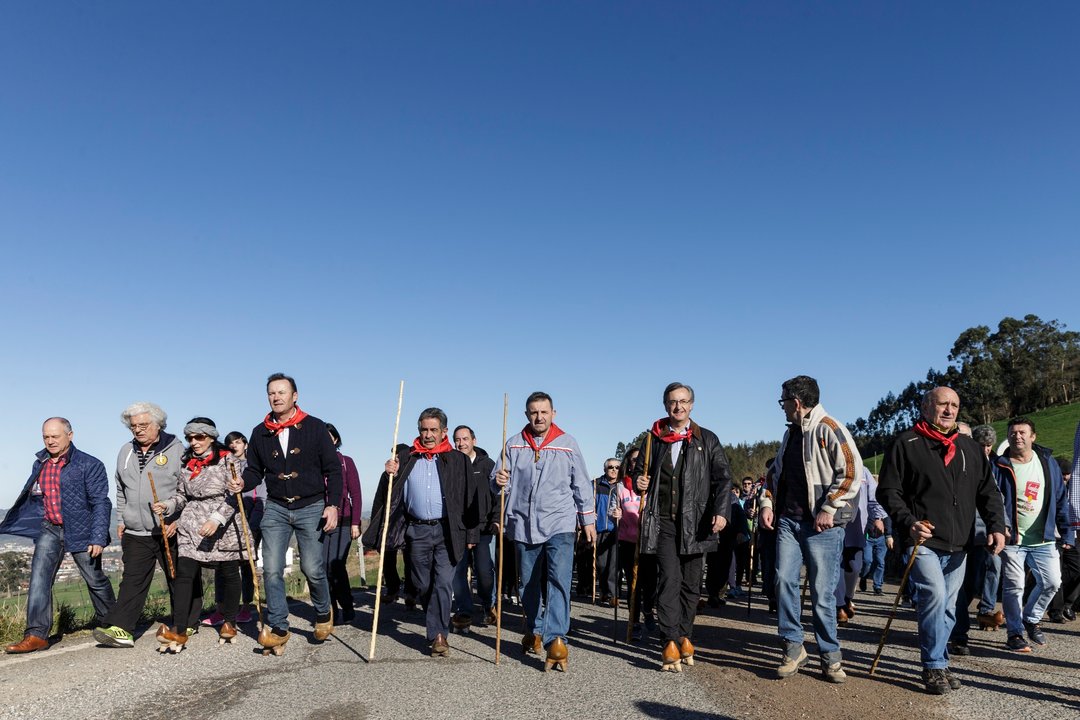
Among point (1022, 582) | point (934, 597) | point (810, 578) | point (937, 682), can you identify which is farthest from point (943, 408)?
point (1022, 582)

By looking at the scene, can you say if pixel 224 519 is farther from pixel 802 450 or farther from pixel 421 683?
pixel 802 450

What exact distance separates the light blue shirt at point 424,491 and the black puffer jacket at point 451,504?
0.05 metres

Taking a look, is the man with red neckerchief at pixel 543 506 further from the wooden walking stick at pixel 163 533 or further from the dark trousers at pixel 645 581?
the wooden walking stick at pixel 163 533

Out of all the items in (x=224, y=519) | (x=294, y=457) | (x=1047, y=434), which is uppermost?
(x=1047, y=434)

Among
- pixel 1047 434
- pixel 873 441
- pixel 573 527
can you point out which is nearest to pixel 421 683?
pixel 573 527

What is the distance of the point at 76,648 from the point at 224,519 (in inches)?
63.1

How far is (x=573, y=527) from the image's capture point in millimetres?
6891

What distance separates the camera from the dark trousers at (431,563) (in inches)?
279

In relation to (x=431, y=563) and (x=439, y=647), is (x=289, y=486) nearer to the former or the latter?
(x=431, y=563)

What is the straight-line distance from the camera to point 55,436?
7.40m

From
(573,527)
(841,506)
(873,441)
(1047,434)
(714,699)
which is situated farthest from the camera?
(873,441)

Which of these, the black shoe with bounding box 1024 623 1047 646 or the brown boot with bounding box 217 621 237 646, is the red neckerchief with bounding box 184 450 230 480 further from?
the black shoe with bounding box 1024 623 1047 646

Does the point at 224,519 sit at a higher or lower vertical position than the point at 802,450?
lower

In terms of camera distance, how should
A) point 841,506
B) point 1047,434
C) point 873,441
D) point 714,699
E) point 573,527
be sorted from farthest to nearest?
1. point 873,441
2. point 1047,434
3. point 573,527
4. point 841,506
5. point 714,699
